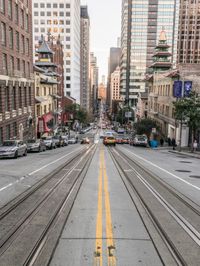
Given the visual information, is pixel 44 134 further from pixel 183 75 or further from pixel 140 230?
pixel 140 230

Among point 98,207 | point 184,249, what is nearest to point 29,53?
point 98,207

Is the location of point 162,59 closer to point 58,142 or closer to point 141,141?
point 141,141

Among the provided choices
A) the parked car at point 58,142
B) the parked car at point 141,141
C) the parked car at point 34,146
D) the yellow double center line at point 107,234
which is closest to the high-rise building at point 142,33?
the parked car at point 141,141

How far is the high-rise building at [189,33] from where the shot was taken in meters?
166

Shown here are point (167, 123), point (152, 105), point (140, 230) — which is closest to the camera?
point (140, 230)

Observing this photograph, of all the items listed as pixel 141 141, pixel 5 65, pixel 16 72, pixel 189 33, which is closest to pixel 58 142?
pixel 16 72

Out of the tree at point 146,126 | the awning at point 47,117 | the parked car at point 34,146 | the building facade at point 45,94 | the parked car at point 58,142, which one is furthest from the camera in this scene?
the awning at point 47,117

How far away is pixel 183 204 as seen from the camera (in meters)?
9.76

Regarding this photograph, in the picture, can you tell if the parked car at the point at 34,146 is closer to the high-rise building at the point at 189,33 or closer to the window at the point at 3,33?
the window at the point at 3,33

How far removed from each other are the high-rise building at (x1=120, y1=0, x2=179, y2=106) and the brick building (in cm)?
10226

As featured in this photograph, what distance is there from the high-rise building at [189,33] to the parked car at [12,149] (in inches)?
6143

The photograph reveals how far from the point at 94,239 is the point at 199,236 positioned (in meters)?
2.48

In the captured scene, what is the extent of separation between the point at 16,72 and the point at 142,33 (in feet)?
399

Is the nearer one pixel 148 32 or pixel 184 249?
A: pixel 184 249
